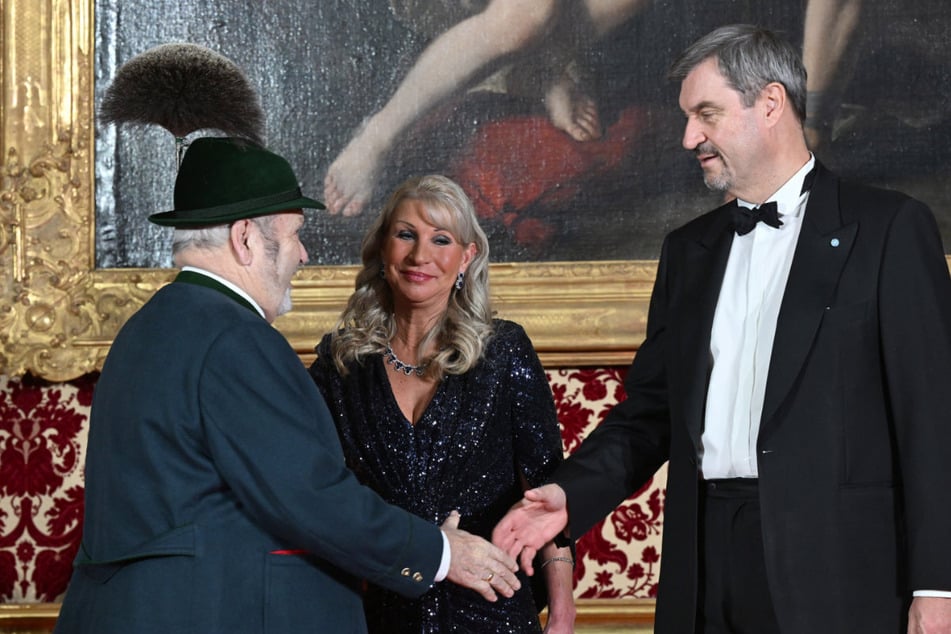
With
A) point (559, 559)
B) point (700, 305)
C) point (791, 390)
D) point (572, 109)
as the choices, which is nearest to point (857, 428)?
point (791, 390)

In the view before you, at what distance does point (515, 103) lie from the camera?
13.7 feet

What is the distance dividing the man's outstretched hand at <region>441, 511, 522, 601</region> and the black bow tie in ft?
2.91

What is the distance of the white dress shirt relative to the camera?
96.7 inches

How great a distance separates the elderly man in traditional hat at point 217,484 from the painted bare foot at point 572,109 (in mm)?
1859

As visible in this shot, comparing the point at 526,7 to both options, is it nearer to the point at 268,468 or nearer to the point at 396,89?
the point at 396,89

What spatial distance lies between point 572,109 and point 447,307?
1.18 metres

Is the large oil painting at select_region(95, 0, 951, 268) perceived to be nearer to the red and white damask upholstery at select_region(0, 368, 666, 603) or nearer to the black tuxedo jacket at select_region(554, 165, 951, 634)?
the red and white damask upholstery at select_region(0, 368, 666, 603)

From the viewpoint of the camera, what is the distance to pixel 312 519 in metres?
2.33

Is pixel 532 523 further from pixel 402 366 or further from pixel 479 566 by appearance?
pixel 402 366

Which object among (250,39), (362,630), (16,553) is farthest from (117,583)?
(250,39)

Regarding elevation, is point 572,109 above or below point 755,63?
above

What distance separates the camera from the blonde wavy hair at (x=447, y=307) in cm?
318

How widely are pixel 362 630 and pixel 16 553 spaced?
2.08m

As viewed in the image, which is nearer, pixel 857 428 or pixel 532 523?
pixel 857 428
